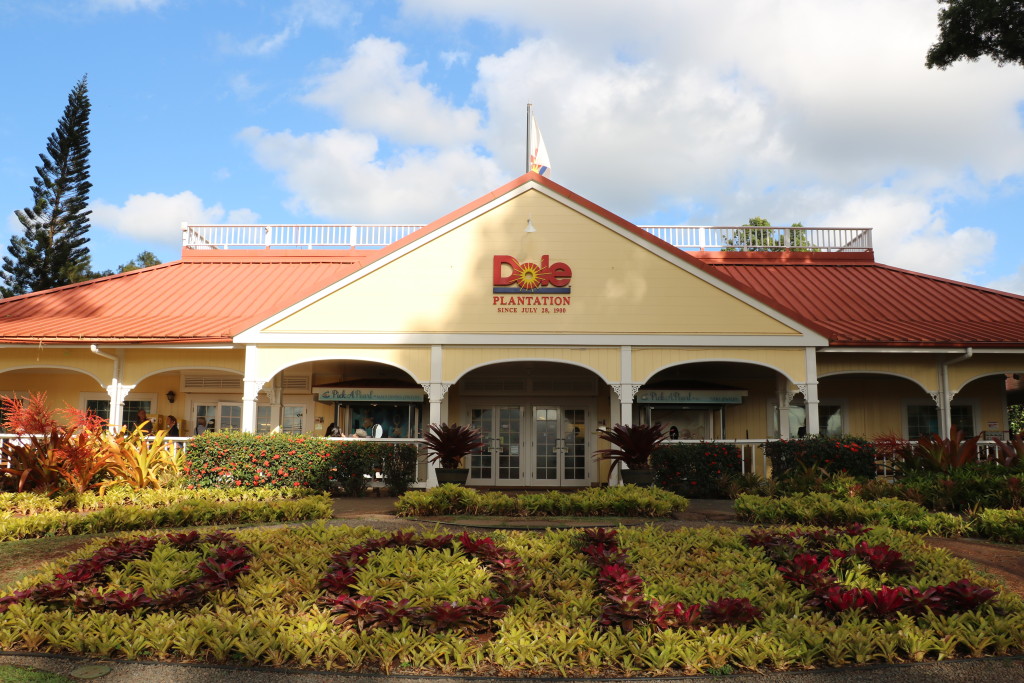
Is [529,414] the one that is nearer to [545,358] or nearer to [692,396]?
[545,358]

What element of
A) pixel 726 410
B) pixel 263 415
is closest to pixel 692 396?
pixel 726 410

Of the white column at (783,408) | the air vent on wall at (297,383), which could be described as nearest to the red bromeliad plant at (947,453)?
the white column at (783,408)

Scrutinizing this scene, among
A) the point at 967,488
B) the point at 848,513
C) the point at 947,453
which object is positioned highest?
the point at 947,453

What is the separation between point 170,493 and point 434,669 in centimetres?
764

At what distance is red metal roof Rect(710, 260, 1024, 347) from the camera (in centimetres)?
1571

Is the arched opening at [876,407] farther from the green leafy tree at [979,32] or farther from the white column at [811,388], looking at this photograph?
the green leafy tree at [979,32]

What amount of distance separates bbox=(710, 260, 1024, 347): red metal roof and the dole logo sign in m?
2.93

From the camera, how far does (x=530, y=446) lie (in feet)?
59.4

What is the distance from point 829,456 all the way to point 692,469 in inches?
89.9

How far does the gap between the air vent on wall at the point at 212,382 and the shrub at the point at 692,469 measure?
9991 millimetres

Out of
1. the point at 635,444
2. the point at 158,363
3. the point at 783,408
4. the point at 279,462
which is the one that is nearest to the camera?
the point at 635,444

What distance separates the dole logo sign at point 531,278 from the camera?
50.6ft

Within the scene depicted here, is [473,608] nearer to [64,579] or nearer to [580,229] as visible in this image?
[64,579]

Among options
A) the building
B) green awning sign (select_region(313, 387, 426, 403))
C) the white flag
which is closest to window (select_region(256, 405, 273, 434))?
the building
